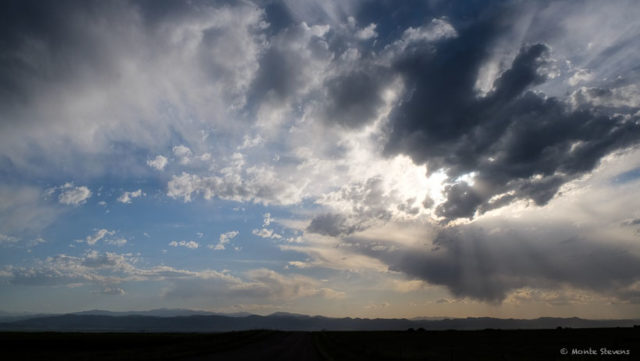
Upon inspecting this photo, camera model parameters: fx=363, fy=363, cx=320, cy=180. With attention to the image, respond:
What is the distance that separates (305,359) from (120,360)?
747 inches

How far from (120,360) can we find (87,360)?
345 cm

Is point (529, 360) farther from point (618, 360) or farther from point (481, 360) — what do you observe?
point (618, 360)

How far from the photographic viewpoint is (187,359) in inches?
1443

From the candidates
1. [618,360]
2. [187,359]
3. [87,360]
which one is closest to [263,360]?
[187,359]

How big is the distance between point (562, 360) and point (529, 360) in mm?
3039

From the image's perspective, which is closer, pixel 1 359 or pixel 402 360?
pixel 402 360

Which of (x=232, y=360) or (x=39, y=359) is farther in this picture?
(x=39, y=359)

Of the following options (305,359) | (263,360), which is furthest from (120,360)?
(305,359)

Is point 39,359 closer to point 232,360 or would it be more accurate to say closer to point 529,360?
point 232,360

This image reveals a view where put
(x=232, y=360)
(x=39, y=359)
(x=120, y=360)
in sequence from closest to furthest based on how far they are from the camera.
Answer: (x=232, y=360), (x=120, y=360), (x=39, y=359)

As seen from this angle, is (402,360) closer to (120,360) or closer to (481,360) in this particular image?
(481,360)

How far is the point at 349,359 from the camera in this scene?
127ft

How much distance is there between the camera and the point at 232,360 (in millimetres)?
34969

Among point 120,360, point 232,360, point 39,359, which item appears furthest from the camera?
point 39,359
